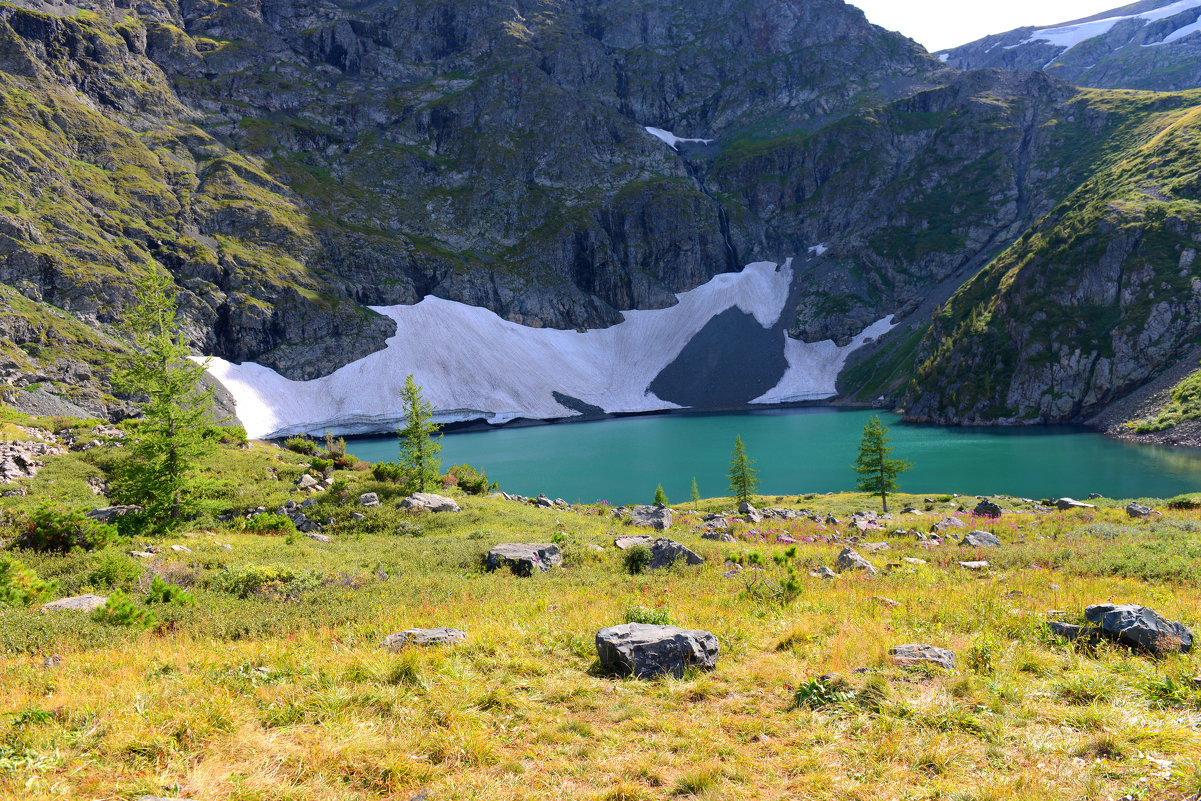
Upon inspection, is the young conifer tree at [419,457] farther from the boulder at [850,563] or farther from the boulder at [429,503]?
the boulder at [850,563]

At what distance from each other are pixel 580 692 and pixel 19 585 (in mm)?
10628

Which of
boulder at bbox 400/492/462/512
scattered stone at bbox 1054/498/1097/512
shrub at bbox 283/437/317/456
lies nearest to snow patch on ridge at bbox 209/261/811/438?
shrub at bbox 283/437/317/456

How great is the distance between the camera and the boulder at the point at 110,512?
605 inches

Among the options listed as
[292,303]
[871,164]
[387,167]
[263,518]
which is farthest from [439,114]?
[263,518]

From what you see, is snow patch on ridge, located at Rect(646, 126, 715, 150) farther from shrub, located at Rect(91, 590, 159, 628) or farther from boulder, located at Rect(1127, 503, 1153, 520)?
shrub, located at Rect(91, 590, 159, 628)

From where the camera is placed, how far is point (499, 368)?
106 meters

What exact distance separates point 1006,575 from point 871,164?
153m

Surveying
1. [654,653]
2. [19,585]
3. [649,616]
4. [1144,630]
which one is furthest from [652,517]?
[19,585]

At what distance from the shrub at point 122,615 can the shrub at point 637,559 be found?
8.81 m

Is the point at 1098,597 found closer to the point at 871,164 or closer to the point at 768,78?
the point at 871,164

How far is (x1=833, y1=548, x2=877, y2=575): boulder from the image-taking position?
1221 centimetres

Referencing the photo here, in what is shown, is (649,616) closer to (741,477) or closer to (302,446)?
(741,477)

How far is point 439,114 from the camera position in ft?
475

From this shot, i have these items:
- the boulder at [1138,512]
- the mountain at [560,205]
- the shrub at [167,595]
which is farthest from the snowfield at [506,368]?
the boulder at [1138,512]
